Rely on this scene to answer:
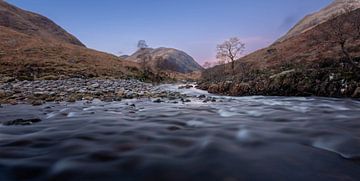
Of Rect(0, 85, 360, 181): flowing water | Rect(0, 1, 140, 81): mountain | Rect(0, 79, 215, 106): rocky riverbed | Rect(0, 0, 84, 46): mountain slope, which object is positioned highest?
Rect(0, 0, 84, 46): mountain slope

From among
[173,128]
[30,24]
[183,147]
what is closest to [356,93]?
[173,128]

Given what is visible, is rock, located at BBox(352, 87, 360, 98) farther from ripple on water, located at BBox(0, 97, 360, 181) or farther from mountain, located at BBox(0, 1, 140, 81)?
mountain, located at BBox(0, 1, 140, 81)

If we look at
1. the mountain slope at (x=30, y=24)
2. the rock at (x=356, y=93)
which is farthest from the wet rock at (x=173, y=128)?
the mountain slope at (x=30, y=24)

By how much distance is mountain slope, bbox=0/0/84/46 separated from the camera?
116 m

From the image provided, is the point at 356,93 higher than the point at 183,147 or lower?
higher

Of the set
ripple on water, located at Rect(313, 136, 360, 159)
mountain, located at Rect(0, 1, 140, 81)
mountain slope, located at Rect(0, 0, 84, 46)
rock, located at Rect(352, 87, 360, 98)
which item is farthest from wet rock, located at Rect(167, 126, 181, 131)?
mountain slope, located at Rect(0, 0, 84, 46)

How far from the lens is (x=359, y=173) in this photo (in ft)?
14.0

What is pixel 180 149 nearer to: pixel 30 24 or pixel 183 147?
pixel 183 147

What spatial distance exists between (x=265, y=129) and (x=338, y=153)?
2.45 m

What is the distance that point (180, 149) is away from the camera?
5766 millimetres

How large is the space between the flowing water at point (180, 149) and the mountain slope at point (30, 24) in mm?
119154

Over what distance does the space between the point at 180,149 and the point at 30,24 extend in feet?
498

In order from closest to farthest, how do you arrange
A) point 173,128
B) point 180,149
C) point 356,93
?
point 180,149 → point 173,128 → point 356,93

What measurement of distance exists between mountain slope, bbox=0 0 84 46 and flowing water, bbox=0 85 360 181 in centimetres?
11915
